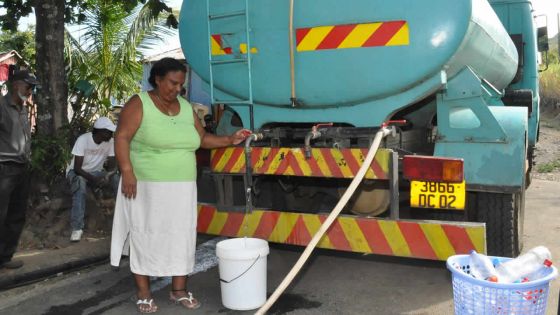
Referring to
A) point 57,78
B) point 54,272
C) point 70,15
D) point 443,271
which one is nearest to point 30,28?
point 70,15

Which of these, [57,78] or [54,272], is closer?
[54,272]

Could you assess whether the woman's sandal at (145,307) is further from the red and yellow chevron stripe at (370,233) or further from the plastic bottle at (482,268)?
the plastic bottle at (482,268)

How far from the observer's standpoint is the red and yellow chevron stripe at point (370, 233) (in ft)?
11.3

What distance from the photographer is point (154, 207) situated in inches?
136

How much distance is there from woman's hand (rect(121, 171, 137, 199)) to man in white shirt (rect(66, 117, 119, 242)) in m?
1.97

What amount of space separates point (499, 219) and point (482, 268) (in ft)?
5.63

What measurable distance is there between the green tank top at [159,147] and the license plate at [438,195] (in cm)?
145

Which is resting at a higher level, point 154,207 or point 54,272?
point 154,207

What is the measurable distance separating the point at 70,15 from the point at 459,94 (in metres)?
5.37

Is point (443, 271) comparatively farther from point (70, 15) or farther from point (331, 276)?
point (70, 15)

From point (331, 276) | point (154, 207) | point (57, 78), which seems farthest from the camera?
point (57, 78)

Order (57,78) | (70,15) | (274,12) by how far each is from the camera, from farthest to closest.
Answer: (70,15), (57,78), (274,12)

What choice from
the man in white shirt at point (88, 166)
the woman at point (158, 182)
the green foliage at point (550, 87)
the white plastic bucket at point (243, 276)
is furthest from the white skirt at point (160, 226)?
the green foliage at point (550, 87)

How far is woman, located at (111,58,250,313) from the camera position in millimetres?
3393
